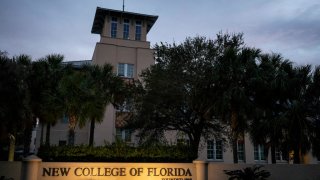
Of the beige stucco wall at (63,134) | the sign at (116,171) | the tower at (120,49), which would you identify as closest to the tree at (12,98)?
the sign at (116,171)

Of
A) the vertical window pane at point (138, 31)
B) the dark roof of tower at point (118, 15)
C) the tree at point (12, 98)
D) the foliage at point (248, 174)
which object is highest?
the dark roof of tower at point (118, 15)

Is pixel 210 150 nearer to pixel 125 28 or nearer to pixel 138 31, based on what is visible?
pixel 138 31

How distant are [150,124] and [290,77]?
951cm

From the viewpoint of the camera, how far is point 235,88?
64.8 ft

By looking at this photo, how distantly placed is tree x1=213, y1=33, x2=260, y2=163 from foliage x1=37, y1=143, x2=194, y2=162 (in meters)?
3.89

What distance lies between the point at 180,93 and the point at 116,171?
723 centimetres

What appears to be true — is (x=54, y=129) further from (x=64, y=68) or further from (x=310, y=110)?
(x=310, y=110)

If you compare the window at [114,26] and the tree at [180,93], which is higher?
the window at [114,26]

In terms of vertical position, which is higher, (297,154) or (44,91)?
(44,91)

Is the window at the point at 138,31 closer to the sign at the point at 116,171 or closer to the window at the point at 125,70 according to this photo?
the window at the point at 125,70

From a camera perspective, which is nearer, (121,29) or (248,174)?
(248,174)

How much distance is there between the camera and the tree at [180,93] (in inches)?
838

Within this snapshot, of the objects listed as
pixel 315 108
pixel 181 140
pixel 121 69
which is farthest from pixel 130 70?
pixel 315 108

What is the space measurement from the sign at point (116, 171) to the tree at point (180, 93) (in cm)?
399
